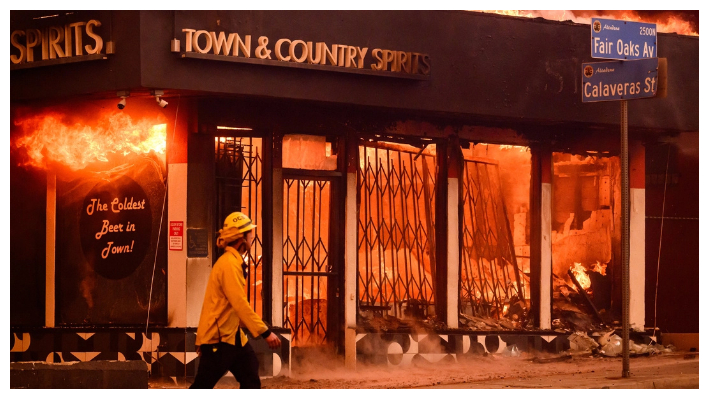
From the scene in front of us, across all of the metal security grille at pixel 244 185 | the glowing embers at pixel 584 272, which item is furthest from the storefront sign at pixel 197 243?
the glowing embers at pixel 584 272

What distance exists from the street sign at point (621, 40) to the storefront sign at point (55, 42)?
553 cm

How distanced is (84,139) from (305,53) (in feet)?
9.95

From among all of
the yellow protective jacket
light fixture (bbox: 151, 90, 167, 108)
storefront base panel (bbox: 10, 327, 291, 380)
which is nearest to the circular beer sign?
storefront base panel (bbox: 10, 327, 291, 380)

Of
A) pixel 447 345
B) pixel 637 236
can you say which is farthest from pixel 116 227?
pixel 637 236

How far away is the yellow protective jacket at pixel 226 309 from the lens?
795 cm

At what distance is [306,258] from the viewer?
1279 centimetres

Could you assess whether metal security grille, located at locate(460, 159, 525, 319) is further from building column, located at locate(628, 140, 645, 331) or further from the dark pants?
the dark pants

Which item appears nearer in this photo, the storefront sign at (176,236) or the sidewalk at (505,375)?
the sidewalk at (505,375)

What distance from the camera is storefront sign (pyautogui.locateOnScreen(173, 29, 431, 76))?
11133 millimetres

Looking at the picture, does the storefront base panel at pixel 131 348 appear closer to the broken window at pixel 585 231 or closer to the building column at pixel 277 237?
the building column at pixel 277 237

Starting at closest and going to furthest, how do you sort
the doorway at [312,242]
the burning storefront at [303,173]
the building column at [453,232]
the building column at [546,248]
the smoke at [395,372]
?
the burning storefront at [303,173] → the smoke at [395,372] → the doorway at [312,242] → the building column at [453,232] → the building column at [546,248]

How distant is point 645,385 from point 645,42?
3.90 m

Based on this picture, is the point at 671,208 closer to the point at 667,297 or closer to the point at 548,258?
the point at 667,297

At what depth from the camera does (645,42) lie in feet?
37.6
